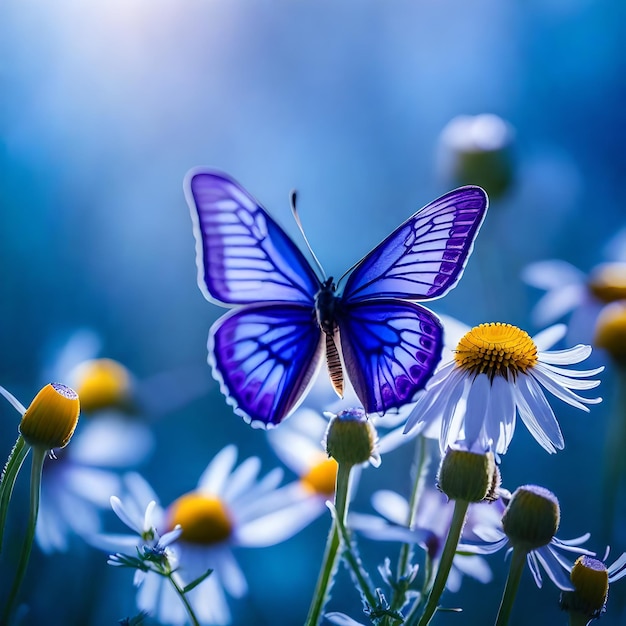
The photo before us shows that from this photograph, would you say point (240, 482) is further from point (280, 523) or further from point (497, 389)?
point (497, 389)

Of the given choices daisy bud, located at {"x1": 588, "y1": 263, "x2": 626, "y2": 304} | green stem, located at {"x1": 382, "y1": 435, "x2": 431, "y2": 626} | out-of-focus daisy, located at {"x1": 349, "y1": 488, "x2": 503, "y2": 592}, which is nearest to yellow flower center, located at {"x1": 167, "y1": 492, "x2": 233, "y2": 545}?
out-of-focus daisy, located at {"x1": 349, "y1": 488, "x2": 503, "y2": 592}

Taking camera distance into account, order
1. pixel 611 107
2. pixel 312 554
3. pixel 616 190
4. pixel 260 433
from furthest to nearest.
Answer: pixel 611 107, pixel 616 190, pixel 260 433, pixel 312 554

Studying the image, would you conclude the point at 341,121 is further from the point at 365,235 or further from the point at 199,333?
the point at 199,333

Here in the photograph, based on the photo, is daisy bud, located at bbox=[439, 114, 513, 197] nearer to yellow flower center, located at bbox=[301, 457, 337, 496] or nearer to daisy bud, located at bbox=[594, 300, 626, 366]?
daisy bud, located at bbox=[594, 300, 626, 366]

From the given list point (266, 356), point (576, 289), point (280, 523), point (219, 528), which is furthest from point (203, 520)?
point (576, 289)

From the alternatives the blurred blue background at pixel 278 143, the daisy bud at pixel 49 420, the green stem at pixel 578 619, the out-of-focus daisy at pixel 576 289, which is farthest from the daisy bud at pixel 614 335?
the daisy bud at pixel 49 420

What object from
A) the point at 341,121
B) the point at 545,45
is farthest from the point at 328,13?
the point at 545,45
